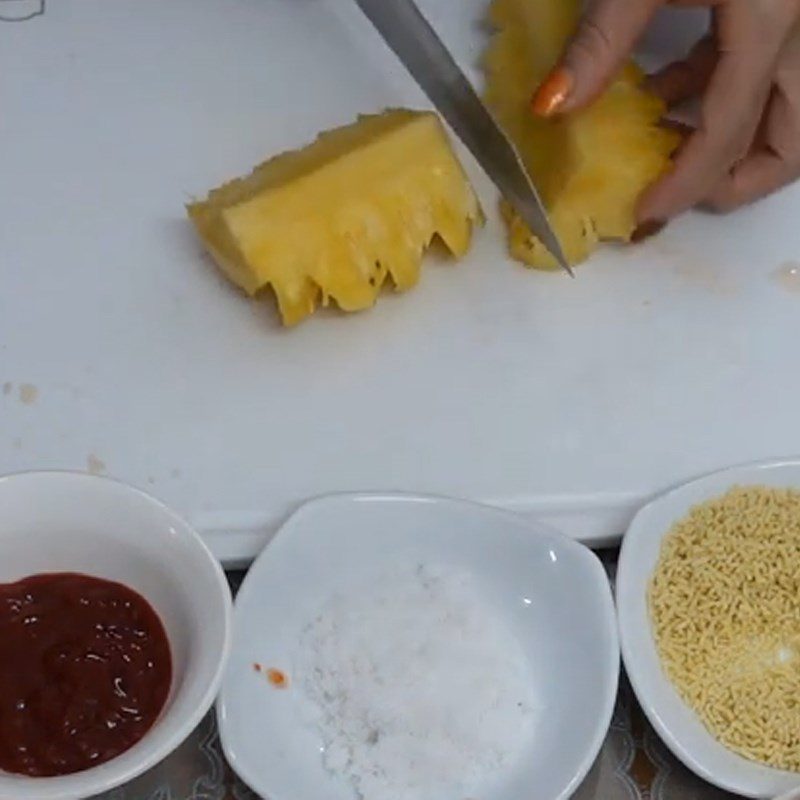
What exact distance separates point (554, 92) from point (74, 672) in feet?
2.11

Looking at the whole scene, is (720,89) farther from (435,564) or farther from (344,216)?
(435,564)

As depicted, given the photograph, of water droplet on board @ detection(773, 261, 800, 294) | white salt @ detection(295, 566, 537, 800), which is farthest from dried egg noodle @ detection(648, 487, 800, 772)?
water droplet on board @ detection(773, 261, 800, 294)

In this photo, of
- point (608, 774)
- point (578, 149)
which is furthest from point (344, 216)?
point (608, 774)

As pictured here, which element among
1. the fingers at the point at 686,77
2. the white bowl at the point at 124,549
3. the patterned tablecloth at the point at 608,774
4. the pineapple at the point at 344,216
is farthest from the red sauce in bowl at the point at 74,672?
the fingers at the point at 686,77

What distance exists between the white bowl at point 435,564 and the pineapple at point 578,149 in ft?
1.09

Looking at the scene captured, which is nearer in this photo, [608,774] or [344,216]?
[608,774]

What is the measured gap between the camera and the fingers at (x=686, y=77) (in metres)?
1.38

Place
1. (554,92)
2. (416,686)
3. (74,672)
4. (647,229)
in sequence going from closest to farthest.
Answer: (74,672), (416,686), (554,92), (647,229)

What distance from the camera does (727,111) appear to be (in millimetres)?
1258

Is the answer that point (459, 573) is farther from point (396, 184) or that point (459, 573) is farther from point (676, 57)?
point (676, 57)

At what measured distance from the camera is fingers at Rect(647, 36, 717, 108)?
1.38 metres

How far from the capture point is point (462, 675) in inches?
42.1

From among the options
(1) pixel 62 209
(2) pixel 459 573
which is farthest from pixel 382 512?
(1) pixel 62 209

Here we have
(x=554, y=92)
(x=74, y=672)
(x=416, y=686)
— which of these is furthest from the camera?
(x=554, y=92)
